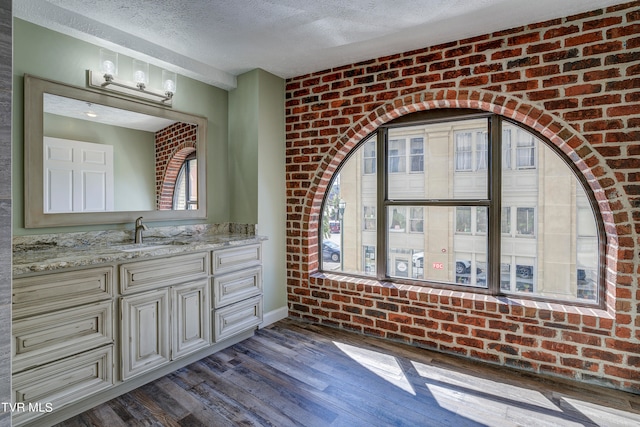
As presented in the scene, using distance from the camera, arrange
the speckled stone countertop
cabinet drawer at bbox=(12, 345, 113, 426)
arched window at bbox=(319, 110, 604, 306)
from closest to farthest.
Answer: cabinet drawer at bbox=(12, 345, 113, 426), the speckled stone countertop, arched window at bbox=(319, 110, 604, 306)

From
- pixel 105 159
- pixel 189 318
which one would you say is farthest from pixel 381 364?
pixel 105 159

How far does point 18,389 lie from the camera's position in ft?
5.51

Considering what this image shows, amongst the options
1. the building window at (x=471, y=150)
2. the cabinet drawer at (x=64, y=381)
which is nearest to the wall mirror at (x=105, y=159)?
the cabinet drawer at (x=64, y=381)

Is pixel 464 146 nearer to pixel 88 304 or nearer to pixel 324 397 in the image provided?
pixel 324 397

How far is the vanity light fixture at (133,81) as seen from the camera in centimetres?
243

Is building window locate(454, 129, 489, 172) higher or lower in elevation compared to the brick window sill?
higher

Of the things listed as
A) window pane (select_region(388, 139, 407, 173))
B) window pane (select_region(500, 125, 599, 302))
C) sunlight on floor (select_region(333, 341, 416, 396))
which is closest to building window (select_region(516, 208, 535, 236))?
window pane (select_region(500, 125, 599, 302))

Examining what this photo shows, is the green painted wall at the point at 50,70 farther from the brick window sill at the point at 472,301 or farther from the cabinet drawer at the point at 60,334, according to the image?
the brick window sill at the point at 472,301

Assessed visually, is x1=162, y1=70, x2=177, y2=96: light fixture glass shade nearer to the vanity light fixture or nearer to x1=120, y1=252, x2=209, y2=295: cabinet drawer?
the vanity light fixture

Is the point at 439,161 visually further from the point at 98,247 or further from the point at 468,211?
the point at 98,247

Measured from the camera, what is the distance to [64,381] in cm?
184

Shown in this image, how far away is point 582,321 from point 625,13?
2017mm

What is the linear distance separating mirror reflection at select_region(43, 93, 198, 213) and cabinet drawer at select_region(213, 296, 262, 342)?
102 centimetres

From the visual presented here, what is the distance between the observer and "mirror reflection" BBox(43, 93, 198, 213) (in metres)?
2.24
